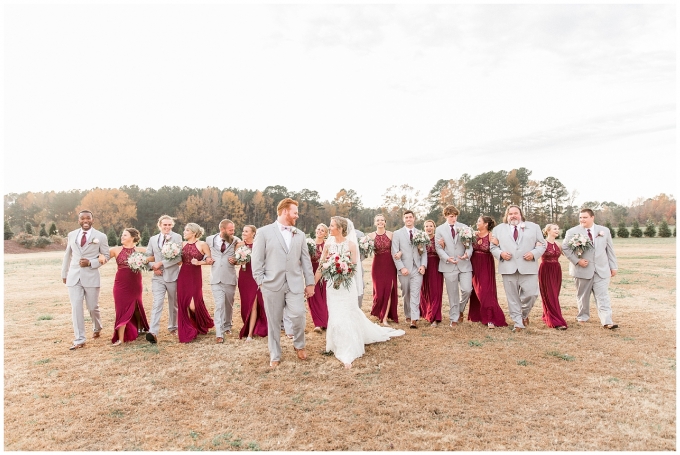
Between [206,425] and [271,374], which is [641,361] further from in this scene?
[206,425]

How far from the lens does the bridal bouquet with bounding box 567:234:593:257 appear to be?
8.95 metres

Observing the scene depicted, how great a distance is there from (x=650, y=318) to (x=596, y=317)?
42.5 inches

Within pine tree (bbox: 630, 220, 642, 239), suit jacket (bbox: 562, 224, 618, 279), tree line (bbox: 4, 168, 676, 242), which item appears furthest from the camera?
tree line (bbox: 4, 168, 676, 242)

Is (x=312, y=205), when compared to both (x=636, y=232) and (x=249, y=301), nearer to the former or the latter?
(x=636, y=232)

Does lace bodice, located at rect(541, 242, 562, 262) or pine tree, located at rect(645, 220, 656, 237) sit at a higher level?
lace bodice, located at rect(541, 242, 562, 262)

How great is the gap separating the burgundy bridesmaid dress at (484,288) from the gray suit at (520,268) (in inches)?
13.9

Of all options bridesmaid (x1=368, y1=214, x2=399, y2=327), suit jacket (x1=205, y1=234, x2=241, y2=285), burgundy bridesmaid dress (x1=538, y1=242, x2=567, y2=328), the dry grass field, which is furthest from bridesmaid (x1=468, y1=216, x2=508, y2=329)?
suit jacket (x1=205, y1=234, x2=241, y2=285)

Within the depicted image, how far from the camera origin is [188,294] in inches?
332

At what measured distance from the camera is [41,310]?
11.8 meters

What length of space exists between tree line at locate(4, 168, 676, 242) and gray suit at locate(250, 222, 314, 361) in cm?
4457

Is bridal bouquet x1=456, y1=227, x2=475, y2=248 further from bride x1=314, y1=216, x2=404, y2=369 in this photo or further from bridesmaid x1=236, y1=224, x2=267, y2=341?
bridesmaid x1=236, y1=224, x2=267, y2=341

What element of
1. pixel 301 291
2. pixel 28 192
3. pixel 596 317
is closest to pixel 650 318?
pixel 596 317

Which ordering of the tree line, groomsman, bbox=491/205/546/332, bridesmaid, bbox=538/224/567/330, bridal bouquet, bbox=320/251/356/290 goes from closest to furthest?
bridal bouquet, bbox=320/251/356/290 → groomsman, bbox=491/205/546/332 → bridesmaid, bbox=538/224/567/330 → the tree line

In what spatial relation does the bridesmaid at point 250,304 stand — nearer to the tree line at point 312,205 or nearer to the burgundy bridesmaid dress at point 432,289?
the burgundy bridesmaid dress at point 432,289
